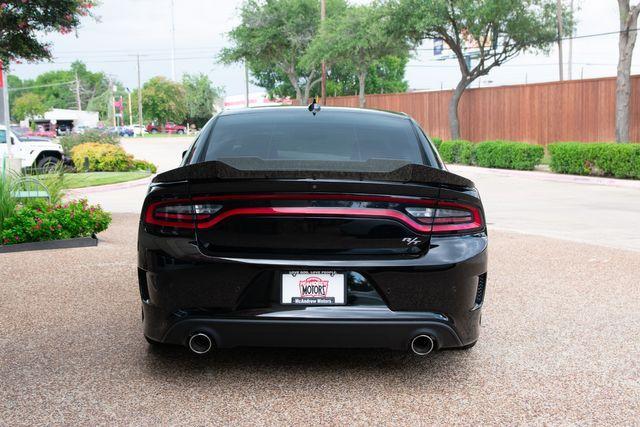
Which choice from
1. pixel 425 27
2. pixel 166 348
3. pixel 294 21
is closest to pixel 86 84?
pixel 294 21

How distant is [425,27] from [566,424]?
2992 centimetres

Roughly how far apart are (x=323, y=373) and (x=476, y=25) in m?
30.7

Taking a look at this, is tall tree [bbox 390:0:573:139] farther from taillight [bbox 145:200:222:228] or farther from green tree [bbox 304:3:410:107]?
taillight [bbox 145:200:222:228]

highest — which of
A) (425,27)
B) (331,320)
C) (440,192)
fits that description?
(425,27)

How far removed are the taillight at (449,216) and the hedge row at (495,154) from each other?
21292 mm

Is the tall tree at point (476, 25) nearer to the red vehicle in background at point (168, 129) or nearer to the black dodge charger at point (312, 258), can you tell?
the black dodge charger at point (312, 258)

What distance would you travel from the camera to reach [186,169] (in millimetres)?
4312

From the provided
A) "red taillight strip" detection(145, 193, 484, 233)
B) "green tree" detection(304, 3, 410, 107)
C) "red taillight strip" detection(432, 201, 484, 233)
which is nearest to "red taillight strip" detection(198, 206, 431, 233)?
"red taillight strip" detection(145, 193, 484, 233)

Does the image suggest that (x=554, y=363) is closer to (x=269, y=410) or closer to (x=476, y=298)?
(x=476, y=298)

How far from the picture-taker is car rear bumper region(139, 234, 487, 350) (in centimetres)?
406

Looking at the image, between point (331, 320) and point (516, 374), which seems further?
point (516, 374)

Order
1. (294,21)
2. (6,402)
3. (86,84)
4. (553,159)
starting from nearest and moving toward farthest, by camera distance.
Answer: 1. (6,402)
2. (553,159)
3. (294,21)
4. (86,84)

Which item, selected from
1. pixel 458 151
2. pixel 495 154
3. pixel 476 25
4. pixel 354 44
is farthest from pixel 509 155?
pixel 354 44

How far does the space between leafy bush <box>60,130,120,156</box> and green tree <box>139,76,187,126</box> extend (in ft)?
296
